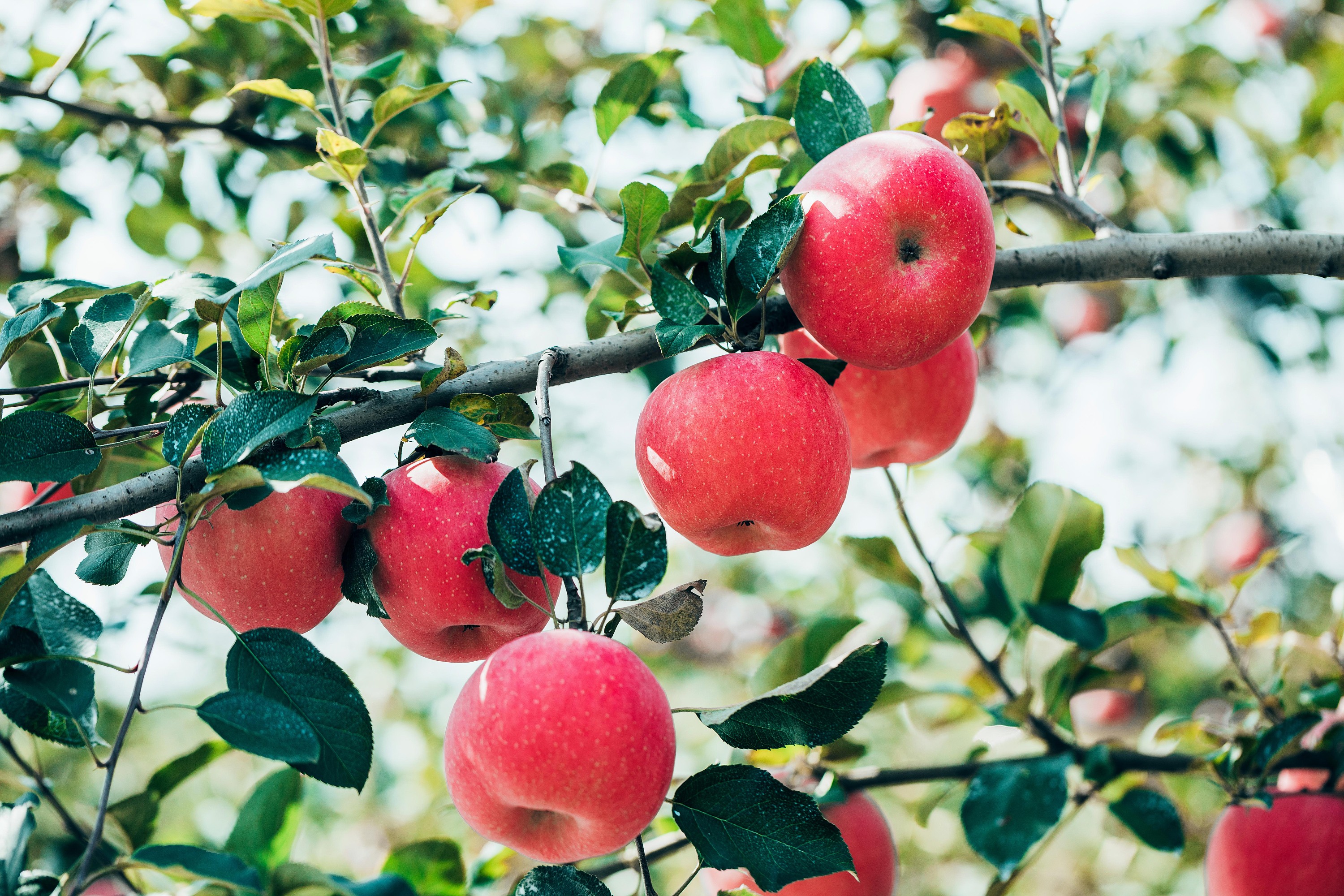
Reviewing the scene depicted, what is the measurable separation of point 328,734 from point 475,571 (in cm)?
19

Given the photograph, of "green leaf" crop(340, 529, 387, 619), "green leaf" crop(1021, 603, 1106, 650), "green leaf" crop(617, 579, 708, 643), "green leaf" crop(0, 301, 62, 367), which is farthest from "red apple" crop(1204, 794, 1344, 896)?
"green leaf" crop(0, 301, 62, 367)

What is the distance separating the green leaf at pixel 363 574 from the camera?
0.86 meters

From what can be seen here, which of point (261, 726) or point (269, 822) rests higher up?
point (261, 726)

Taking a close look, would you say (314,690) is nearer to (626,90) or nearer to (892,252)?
(892,252)

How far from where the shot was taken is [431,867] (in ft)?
4.17

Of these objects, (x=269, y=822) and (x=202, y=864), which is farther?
(x=269, y=822)

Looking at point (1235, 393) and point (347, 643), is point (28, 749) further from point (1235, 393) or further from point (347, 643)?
point (1235, 393)

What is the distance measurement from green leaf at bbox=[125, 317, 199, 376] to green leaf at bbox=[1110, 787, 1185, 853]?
1.35 m

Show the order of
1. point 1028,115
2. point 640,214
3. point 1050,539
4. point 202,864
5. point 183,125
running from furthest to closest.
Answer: point 183,125, point 1050,539, point 1028,115, point 640,214, point 202,864

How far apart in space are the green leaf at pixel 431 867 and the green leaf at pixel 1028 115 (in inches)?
47.8

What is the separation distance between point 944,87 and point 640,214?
177 centimetres

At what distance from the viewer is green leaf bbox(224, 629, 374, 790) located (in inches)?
28.9

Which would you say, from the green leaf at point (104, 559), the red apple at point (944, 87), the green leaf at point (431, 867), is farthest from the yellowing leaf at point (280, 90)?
the red apple at point (944, 87)

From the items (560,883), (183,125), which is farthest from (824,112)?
(183,125)
